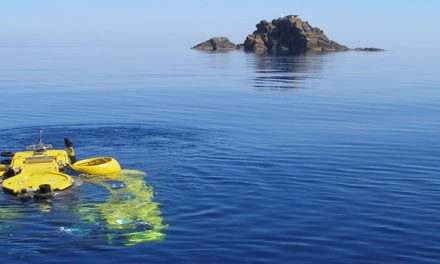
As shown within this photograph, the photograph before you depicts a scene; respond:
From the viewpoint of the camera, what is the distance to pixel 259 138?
41.2 meters

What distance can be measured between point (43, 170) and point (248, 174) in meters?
10.2

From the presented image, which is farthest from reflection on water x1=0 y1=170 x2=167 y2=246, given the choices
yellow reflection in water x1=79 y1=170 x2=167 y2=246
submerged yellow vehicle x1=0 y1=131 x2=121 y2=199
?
submerged yellow vehicle x1=0 y1=131 x2=121 y2=199

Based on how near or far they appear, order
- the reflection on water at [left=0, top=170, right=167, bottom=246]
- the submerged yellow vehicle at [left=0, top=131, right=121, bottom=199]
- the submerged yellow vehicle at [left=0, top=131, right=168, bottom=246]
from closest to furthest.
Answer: the reflection on water at [left=0, top=170, right=167, bottom=246]
the submerged yellow vehicle at [left=0, top=131, right=168, bottom=246]
the submerged yellow vehicle at [left=0, top=131, right=121, bottom=199]

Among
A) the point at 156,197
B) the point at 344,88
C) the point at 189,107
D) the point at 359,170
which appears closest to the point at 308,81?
the point at 344,88

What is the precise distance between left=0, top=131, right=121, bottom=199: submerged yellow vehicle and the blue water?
2.26 feet

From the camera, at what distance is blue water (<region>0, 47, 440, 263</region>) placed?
20.2 m

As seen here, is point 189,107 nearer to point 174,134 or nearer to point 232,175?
point 174,134

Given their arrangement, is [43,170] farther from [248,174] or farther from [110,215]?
[248,174]

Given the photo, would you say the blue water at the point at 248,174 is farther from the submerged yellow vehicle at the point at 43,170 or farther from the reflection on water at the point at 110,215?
the submerged yellow vehicle at the point at 43,170

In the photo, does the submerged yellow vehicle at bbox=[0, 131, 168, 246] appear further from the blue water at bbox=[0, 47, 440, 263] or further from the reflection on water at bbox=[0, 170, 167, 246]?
the blue water at bbox=[0, 47, 440, 263]

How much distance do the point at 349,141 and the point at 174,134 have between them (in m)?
12.2

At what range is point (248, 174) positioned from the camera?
100ft

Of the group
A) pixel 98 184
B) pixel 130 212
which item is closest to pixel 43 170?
pixel 98 184

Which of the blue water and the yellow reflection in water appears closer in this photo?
the blue water
